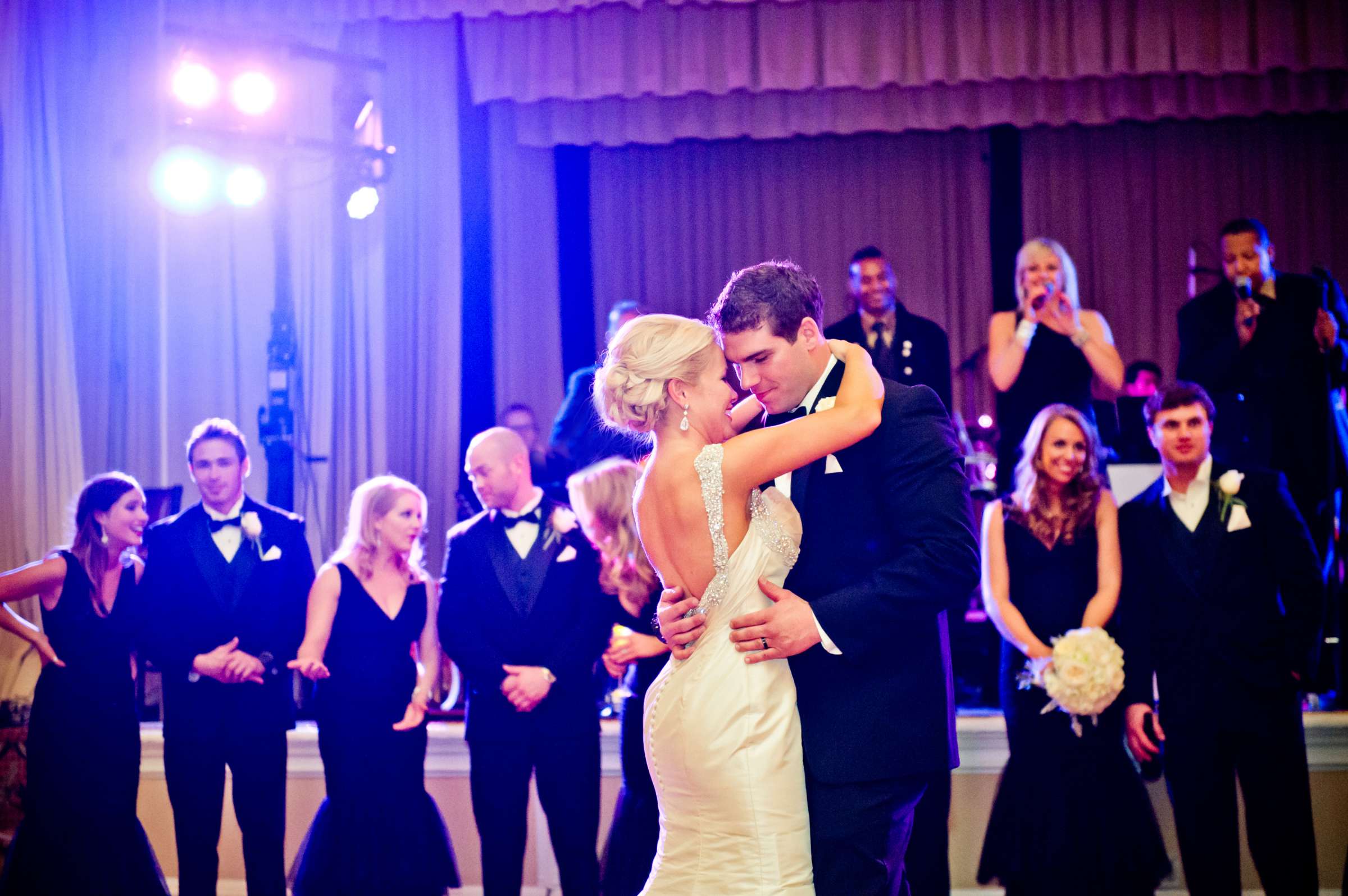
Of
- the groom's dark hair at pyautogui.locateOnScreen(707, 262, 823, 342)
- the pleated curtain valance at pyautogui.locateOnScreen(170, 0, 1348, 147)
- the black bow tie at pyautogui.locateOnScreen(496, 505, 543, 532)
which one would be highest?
the pleated curtain valance at pyautogui.locateOnScreen(170, 0, 1348, 147)

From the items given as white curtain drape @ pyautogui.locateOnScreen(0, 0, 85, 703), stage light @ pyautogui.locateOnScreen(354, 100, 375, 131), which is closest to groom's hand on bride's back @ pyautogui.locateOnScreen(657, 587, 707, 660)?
white curtain drape @ pyautogui.locateOnScreen(0, 0, 85, 703)

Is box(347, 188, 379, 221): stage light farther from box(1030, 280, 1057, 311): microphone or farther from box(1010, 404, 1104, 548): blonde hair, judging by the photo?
box(1010, 404, 1104, 548): blonde hair

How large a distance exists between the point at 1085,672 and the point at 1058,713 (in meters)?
0.30

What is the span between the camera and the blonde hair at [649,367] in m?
2.56

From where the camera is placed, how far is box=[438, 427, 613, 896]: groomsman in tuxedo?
13.7 feet

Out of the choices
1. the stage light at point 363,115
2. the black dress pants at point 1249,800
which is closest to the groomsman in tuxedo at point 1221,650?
the black dress pants at point 1249,800

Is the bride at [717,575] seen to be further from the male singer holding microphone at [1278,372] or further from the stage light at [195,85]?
the stage light at [195,85]

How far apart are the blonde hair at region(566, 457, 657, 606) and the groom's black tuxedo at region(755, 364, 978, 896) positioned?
5.36ft

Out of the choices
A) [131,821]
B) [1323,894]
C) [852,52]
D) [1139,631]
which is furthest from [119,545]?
[1323,894]

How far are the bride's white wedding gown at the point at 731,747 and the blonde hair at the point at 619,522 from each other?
1.56 metres

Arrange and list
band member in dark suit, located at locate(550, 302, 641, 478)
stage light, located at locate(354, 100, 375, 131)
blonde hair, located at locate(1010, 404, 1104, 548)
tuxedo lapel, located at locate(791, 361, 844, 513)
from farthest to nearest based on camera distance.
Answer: stage light, located at locate(354, 100, 375, 131) → band member in dark suit, located at locate(550, 302, 641, 478) → blonde hair, located at locate(1010, 404, 1104, 548) → tuxedo lapel, located at locate(791, 361, 844, 513)

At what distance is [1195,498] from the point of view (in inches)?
160

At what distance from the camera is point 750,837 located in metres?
2.43

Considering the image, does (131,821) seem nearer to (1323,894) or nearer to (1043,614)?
(1043,614)
